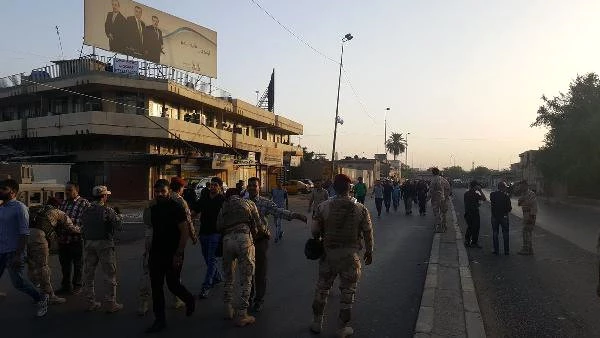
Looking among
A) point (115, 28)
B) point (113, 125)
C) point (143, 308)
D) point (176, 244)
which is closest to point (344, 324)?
point (176, 244)

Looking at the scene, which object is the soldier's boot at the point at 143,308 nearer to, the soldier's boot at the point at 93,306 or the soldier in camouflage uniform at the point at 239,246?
the soldier's boot at the point at 93,306

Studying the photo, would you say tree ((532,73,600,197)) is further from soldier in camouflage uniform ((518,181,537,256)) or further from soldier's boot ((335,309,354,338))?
soldier's boot ((335,309,354,338))

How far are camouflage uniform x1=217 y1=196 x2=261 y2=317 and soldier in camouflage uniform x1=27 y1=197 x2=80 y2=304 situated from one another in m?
2.58

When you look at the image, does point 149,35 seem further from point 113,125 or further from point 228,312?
point 228,312

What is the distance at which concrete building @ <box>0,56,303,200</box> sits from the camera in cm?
3188

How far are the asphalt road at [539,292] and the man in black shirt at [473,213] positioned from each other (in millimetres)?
453

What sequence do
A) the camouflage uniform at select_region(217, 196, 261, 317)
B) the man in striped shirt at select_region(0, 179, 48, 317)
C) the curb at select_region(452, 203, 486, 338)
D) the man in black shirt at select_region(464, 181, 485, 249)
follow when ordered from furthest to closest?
the man in black shirt at select_region(464, 181, 485, 249) < the man in striped shirt at select_region(0, 179, 48, 317) < the camouflage uniform at select_region(217, 196, 261, 317) < the curb at select_region(452, 203, 486, 338)

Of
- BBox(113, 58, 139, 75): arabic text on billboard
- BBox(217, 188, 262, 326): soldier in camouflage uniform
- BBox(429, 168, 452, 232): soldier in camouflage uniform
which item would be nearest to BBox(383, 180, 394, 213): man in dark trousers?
BBox(429, 168, 452, 232): soldier in camouflage uniform

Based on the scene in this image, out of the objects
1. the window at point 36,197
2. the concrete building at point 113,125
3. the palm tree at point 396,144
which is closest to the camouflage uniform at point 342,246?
the window at point 36,197

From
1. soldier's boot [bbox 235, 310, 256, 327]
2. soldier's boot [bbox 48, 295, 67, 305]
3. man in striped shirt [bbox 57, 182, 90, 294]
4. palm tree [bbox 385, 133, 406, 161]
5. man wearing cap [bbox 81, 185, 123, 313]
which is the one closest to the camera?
soldier's boot [bbox 235, 310, 256, 327]

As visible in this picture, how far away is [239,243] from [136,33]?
33.0m

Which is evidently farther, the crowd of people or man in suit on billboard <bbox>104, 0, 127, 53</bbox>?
man in suit on billboard <bbox>104, 0, 127, 53</bbox>

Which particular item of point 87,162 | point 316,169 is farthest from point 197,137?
point 316,169

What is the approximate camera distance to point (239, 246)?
6.17m
